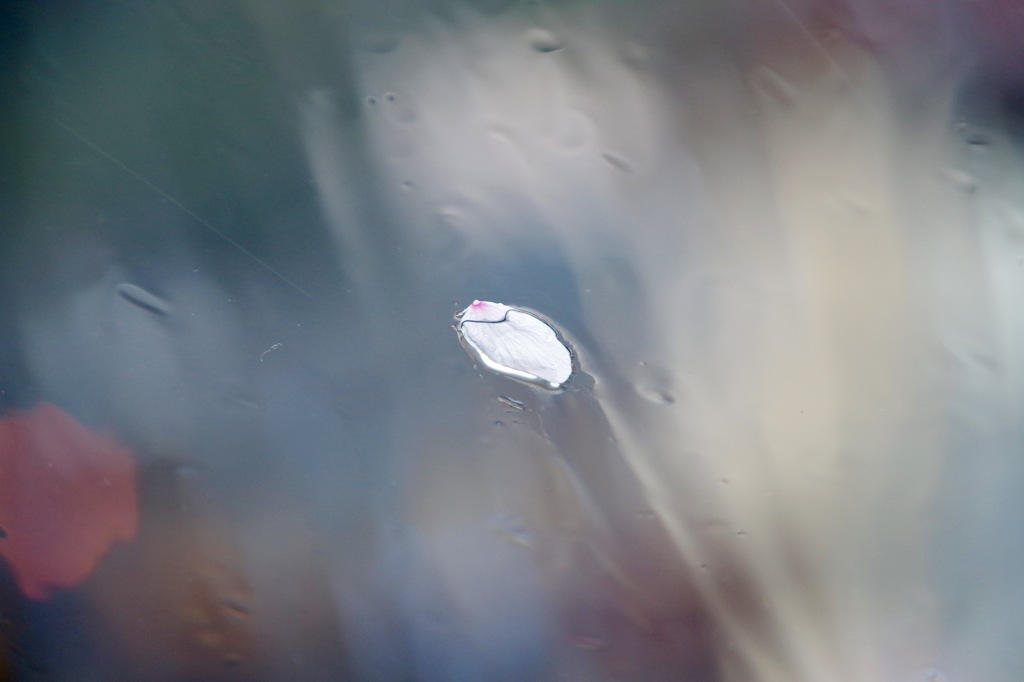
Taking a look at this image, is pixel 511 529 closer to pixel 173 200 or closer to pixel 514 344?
pixel 514 344

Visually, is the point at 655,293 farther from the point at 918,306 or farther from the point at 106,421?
the point at 106,421

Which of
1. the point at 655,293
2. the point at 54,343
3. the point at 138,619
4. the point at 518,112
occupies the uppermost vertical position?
the point at 518,112

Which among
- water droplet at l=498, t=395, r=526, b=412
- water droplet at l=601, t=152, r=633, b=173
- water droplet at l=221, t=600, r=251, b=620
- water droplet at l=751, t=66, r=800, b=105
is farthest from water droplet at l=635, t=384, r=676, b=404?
water droplet at l=221, t=600, r=251, b=620

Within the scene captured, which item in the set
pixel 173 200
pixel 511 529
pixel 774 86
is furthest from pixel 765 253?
pixel 173 200

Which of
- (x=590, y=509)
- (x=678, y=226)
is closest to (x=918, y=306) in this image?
(x=678, y=226)

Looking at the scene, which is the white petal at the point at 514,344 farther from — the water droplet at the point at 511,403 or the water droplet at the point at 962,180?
the water droplet at the point at 962,180

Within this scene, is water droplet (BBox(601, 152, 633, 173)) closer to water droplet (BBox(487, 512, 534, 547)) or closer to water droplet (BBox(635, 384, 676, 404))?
water droplet (BBox(635, 384, 676, 404))

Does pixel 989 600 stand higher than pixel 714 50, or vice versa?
pixel 714 50

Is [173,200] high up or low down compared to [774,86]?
down
